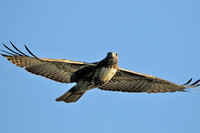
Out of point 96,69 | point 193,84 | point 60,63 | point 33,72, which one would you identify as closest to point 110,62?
point 96,69

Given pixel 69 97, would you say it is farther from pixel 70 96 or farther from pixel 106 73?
pixel 106 73

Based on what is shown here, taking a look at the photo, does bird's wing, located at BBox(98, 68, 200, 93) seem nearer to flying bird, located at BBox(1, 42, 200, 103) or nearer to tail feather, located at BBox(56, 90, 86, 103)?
flying bird, located at BBox(1, 42, 200, 103)

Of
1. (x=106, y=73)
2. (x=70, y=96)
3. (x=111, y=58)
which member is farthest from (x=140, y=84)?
(x=70, y=96)

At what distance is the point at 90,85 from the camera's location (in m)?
13.0

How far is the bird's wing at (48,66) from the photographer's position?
1266 cm

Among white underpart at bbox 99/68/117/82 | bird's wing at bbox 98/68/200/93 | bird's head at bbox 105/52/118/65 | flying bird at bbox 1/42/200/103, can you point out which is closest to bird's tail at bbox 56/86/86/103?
flying bird at bbox 1/42/200/103

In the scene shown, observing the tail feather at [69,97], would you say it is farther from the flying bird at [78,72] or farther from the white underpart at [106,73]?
the white underpart at [106,73]

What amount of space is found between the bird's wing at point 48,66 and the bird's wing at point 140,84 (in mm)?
1569

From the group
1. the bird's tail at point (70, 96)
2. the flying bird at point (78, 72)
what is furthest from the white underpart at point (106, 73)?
the bird's tail at point (70, 96)

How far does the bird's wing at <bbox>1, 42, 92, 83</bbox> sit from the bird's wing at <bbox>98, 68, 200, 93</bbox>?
157 centimetres

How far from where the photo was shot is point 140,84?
14.4 metres

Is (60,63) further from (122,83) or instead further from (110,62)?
(122,83)

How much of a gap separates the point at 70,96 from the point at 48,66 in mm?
1215

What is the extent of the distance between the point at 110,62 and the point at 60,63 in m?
1.57
